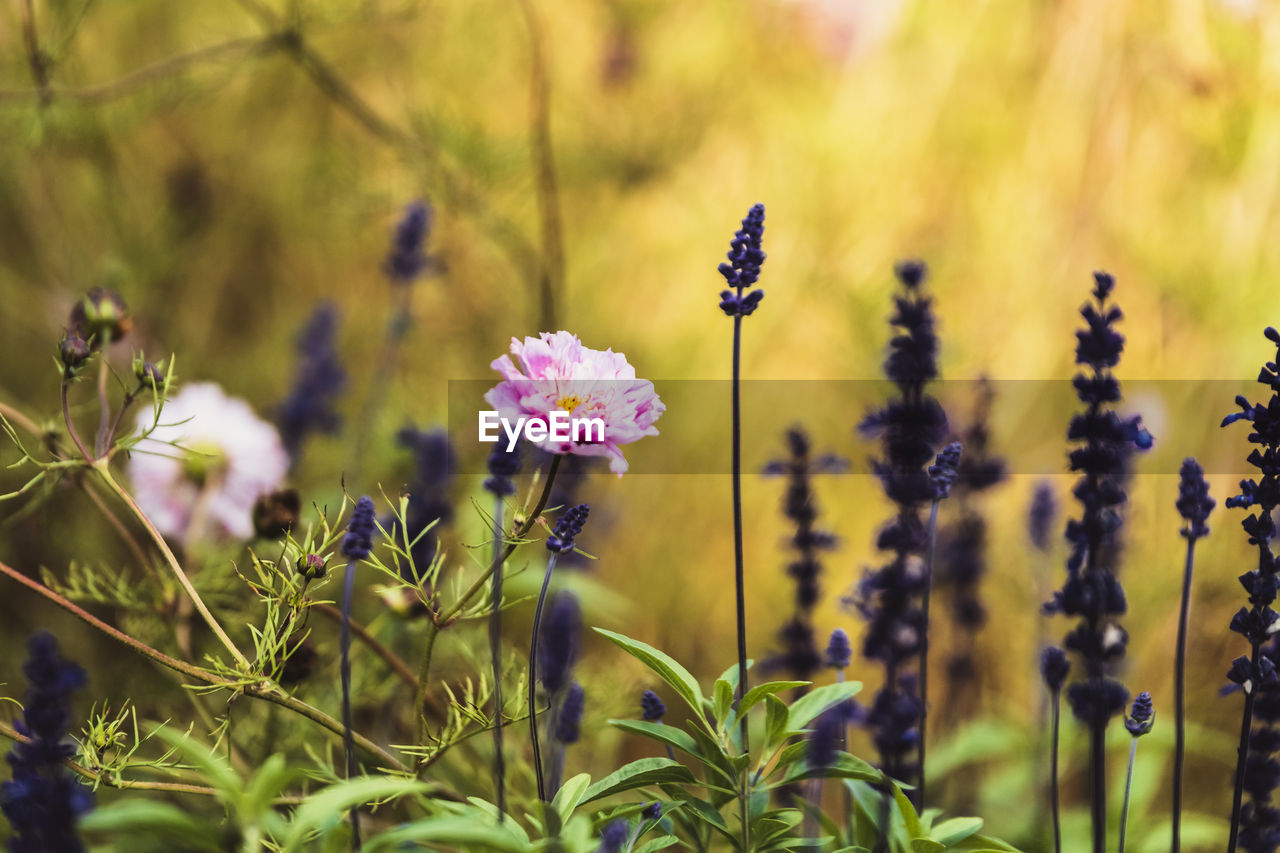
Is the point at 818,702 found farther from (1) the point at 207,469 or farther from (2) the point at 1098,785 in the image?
(1) the point at 207,469

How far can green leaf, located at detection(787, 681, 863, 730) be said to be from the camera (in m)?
0.48

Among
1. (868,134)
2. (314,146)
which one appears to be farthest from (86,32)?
(868,134)

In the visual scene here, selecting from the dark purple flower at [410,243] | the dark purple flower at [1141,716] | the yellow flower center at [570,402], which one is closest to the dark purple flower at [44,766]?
the yellow flower center at [570,402]

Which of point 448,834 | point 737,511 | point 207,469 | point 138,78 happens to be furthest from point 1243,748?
point 138,78

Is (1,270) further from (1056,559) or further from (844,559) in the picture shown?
(1056,559)

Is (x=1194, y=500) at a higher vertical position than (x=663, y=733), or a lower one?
higher

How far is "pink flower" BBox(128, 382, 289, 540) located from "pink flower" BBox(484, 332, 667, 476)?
39 cm

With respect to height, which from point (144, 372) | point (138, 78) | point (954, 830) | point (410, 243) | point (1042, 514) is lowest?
point (954, 830)

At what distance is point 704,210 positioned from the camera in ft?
5.26

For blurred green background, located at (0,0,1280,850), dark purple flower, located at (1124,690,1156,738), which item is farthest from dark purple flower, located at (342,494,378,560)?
blurred green background, located at (0,0,1280,850)

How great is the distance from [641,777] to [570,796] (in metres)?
0.04

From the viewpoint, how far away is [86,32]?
61.8 inches

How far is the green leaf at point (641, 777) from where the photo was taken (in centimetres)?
46

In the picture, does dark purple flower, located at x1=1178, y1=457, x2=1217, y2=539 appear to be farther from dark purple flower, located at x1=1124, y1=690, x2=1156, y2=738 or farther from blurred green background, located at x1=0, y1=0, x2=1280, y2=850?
blurred green background, located at x1=0, y1=0, x2=1280, y2=850
